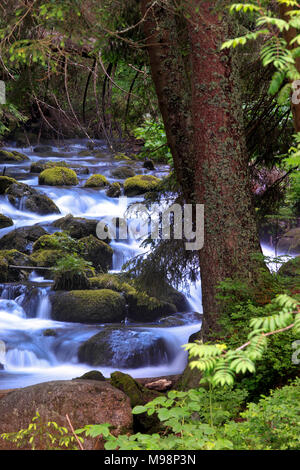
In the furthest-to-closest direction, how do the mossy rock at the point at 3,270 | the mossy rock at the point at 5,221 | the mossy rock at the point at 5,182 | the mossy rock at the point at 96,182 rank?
1. the mossy rock at the point at 96,182
2. the mossy rock at the point at 5,182
3. the mossy rock at the point at 5,221
4. the mossy rock at the point at 3,270

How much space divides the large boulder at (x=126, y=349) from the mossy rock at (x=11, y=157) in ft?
39.7

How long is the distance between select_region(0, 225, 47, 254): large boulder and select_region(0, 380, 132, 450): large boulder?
852 cm

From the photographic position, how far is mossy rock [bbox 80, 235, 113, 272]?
43.7 ft

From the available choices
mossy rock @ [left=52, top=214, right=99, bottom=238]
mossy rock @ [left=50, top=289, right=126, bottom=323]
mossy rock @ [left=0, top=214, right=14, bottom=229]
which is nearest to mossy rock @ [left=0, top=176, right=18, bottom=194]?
mossy rock @ [left=0, top=214, right=14, bottom=229]

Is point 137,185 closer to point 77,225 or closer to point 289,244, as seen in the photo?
point 77,225

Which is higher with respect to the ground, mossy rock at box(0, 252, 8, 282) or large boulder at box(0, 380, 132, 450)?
mossy rock at box(0, 252, 8, 282)

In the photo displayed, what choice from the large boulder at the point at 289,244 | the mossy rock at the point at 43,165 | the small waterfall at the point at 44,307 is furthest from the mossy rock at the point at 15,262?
the large boulder at the point at 289,244

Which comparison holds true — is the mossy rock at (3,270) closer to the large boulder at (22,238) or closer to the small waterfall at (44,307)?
the small waterfall at (44,307)

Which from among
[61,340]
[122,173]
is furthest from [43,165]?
[61,340]

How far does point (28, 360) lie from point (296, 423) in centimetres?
717

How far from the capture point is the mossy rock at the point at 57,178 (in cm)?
1742

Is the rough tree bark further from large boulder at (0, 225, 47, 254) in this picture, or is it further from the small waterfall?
large boulder at (0, 225, 47, 254)

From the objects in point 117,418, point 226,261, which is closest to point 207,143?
point 226,261

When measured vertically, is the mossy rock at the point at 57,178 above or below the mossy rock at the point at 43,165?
below
